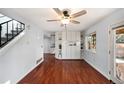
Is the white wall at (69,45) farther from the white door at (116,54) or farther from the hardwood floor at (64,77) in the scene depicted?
the white door at (116,54)

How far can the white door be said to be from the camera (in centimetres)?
329

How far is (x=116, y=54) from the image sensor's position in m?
3.45

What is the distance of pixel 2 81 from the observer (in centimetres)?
263

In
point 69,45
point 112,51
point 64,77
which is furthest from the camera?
point 69,45

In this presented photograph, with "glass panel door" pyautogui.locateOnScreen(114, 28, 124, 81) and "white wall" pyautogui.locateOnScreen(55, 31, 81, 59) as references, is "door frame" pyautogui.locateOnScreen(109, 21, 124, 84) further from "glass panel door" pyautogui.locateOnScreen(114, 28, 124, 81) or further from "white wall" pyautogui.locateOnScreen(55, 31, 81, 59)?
"white wall" pyautogui.locateOnScreen(55, 31, 81, 59)

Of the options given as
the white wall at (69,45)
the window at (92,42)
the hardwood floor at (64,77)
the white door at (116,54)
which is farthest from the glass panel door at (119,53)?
the white wall at (69,45)

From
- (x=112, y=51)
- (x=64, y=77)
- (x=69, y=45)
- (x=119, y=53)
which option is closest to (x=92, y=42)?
(x=69, y=45)

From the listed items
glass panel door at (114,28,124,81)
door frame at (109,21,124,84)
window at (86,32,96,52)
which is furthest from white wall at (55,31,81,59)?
glass panel door at (114,28,124,81)

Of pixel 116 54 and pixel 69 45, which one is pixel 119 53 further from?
pixel 69 45

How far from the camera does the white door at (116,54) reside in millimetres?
3295

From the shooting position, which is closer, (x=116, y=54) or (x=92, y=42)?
(x=116, y=54)
